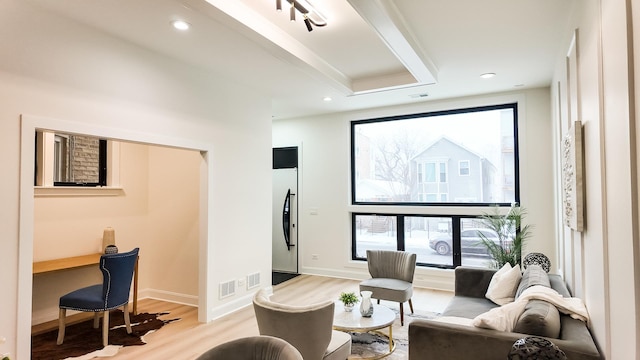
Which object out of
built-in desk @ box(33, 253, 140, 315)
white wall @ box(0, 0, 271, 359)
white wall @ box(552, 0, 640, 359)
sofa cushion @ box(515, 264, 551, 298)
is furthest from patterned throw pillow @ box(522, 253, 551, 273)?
built-in desk @ box(33, 253, 140, 315)

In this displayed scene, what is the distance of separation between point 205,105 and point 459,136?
12.1ft

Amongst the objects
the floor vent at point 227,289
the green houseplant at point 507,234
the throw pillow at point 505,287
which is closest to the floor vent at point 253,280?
the floor vent at point 227,289

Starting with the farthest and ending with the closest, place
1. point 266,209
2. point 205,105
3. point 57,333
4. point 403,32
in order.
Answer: point 266,209, point 205,105, point 57,333, point 403,32

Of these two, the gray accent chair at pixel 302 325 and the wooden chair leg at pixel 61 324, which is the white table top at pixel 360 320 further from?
the wooden chair leg at pixel 61 324

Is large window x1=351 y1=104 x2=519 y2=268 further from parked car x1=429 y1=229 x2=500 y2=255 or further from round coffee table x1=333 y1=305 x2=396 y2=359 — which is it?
round coffee table x1=333 y1=305 x2=396 y2=359

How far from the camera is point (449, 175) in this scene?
557cm

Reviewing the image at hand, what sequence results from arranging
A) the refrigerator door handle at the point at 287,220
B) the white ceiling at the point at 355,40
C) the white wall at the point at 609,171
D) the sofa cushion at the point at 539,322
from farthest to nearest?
the refrigerator door handle at the point at 287,220 → the white ceiling at the point at 355,40 → the sofa cushion at the point at 539,322 → the white wall at the point at 609,171

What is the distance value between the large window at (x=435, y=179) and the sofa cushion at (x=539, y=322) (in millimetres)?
3236

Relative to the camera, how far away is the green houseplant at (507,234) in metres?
4.36

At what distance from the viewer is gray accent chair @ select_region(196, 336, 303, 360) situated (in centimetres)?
164

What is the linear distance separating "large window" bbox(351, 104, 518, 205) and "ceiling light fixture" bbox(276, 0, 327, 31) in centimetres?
334

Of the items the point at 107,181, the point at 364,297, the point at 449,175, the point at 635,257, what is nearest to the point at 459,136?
the point at 449,175

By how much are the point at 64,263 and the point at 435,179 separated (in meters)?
4.95

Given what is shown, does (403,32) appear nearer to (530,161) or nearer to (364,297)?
(364,297)
